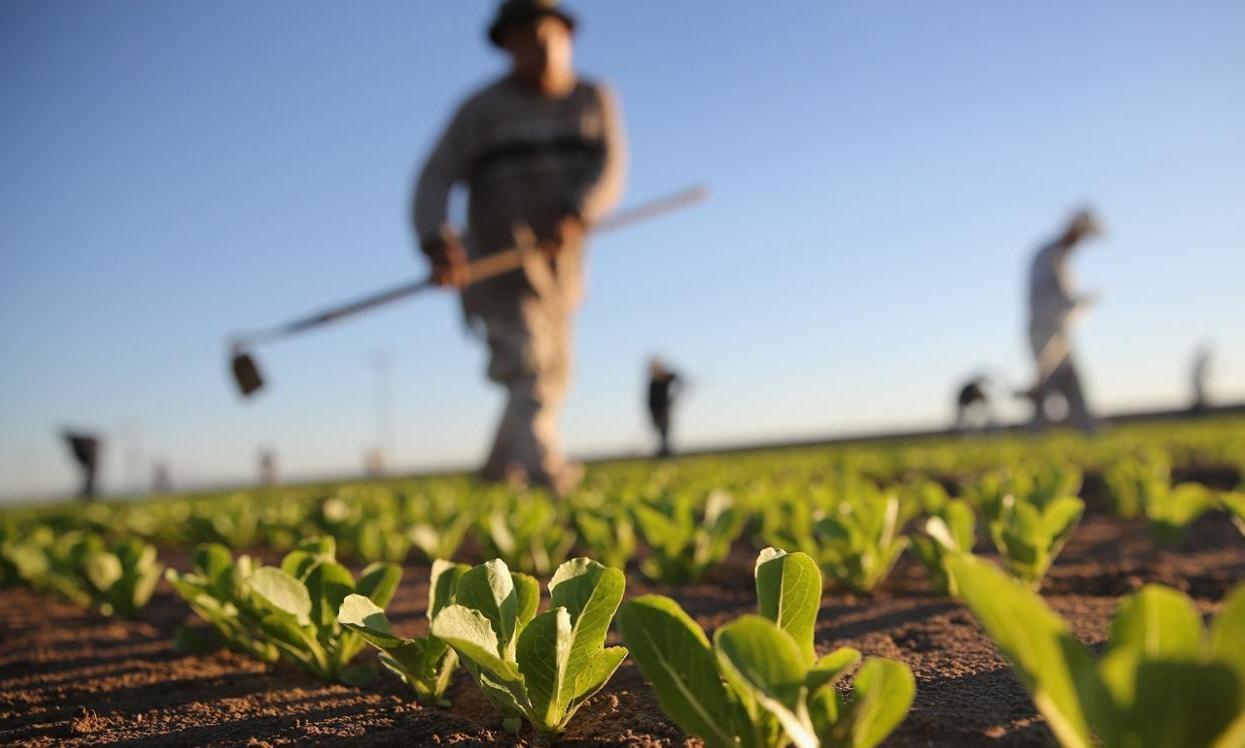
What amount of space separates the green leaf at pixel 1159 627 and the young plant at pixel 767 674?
192 millimetres

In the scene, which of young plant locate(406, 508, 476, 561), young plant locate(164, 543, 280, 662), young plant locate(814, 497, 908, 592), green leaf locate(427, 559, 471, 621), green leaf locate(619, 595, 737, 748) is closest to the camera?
green leaf locate(619, 595, 737, 748)

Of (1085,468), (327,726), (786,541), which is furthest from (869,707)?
(1085,468)

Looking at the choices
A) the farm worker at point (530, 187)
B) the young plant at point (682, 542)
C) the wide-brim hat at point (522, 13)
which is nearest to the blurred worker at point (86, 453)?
the farm worker at point (530, 187)

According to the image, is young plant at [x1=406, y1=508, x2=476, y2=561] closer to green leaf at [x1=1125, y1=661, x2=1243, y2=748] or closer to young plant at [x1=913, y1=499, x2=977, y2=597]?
young plant at [x1=913, y1=499, x2=977, y2=597]

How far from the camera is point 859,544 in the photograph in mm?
1929

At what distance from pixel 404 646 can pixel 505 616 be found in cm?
19

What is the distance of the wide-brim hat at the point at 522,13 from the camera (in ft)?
18.4

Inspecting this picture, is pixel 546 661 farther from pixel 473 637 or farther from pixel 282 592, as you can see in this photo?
pixel 282 592

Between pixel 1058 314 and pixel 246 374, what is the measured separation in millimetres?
9357

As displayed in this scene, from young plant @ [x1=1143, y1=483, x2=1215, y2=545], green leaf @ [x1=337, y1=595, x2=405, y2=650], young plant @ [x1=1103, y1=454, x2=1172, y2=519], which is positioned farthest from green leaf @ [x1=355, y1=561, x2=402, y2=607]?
young plant @ [x1=1103, y1=454, x2=1172, y2=519]

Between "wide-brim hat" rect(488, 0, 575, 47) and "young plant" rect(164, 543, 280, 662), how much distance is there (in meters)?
4.83

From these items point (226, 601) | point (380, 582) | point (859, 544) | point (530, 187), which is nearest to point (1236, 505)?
point (859, 544)

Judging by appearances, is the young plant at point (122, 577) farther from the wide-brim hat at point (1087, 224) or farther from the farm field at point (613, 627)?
the wide-brim hat at point (1087, 224)

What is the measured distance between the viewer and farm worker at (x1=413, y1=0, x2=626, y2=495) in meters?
5.76
